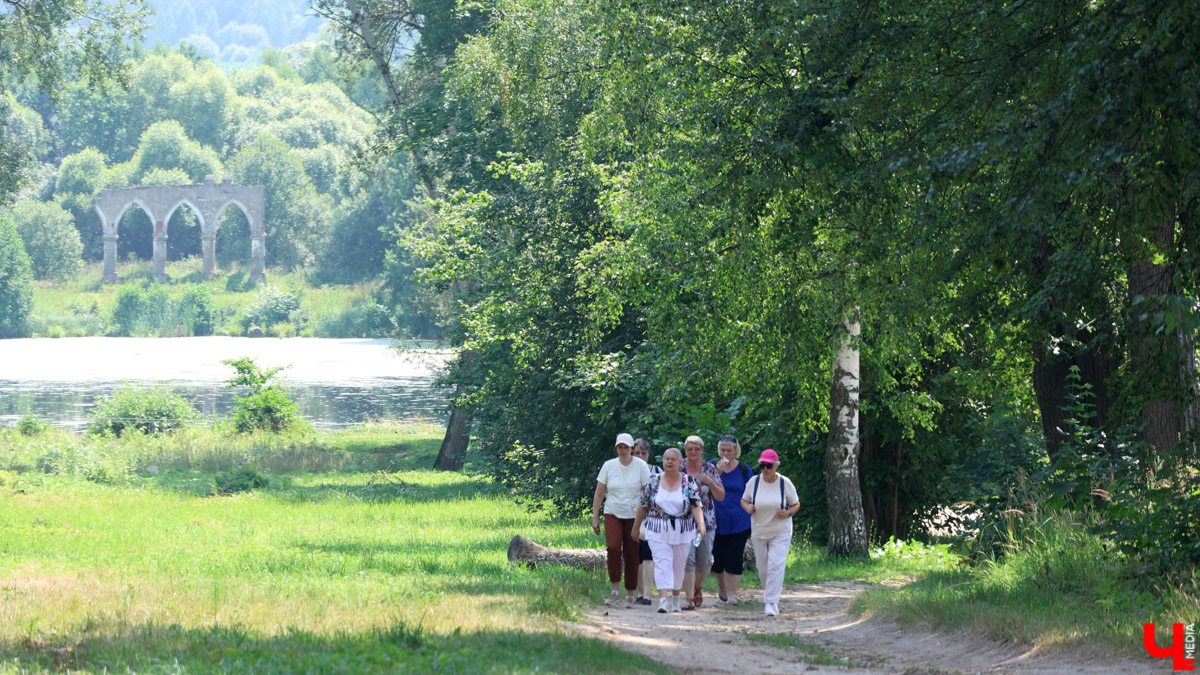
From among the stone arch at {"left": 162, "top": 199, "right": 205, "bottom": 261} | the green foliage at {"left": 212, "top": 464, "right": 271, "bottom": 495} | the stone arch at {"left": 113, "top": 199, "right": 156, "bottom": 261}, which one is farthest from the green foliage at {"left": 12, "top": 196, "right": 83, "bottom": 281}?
the green foliage at {"left": 212, "top": 464, "right": 271, "bottom": 495}

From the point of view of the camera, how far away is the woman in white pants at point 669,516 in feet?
34.2

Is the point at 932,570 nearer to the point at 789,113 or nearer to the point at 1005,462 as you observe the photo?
the point at 1005,462

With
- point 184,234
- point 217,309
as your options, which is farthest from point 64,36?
point 184,234

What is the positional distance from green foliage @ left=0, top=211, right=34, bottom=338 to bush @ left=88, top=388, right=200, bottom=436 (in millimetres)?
56244

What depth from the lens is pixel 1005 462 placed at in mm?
14930

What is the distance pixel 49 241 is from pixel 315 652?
104470 mm

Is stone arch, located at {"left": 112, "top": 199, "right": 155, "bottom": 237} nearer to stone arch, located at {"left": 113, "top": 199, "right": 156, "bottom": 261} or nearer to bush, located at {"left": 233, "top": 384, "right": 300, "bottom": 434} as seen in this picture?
stone arch, located at {"left": 113, "top": 199, "right": 156, "bottom": 261}

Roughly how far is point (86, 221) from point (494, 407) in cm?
10192

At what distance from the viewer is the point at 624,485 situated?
10.8m

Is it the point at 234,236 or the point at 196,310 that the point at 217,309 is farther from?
the point at 234,236

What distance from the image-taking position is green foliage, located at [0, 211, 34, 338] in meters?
88.8

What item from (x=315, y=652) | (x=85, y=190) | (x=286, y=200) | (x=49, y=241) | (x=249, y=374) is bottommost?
(x=315, y=652)

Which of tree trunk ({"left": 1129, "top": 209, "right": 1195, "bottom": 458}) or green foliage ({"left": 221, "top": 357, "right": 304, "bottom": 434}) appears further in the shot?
green foliage ({"left": 221, "top": 357, "right": 304, "bottom": 434})

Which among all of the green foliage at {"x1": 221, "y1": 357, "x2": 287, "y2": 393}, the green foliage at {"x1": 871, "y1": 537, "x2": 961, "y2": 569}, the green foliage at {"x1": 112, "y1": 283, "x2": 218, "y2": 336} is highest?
the green foliage at {"x1": 112, "y1": 283, "x2": 218, "y2": 336}
